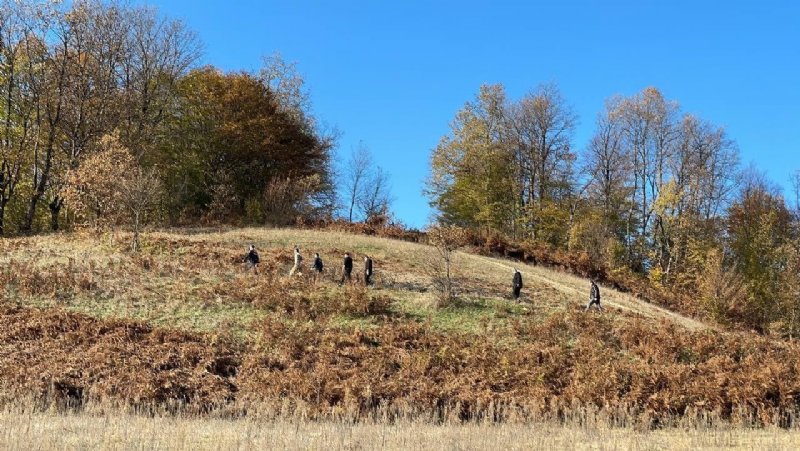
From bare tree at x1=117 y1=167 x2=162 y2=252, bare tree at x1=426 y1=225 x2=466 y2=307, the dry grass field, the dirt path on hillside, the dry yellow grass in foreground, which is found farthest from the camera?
bare tree at x1=117 y1=167 x2=162 y2=252

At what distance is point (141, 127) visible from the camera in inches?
1545

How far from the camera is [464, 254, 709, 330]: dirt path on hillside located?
2316 centimetres

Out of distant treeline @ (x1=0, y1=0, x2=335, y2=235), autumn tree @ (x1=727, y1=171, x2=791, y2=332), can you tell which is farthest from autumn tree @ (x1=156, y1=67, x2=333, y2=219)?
autumn tree @ (x1=727, y1=171, x2=791, y2=332)

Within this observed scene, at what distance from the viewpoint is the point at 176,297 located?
18344 millimetres

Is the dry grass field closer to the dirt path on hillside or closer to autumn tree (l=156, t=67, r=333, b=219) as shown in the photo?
the dirt path on hillside

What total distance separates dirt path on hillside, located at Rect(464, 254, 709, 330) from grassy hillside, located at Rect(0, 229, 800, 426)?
1.29 meters

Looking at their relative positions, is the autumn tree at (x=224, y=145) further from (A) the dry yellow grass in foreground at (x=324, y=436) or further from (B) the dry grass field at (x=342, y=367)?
(A) the dry yellow grass in foreground at (x=324, y=436)

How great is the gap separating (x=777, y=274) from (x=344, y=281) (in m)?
32.5

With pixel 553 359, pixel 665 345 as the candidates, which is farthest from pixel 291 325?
pixel 665 345

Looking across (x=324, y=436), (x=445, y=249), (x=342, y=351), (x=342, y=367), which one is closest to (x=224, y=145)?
(x=445, y=249)

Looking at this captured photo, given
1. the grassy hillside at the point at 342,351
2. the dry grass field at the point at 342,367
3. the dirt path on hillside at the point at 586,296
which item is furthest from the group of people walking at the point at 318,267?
the dirt path on hillside at the point at 586,296

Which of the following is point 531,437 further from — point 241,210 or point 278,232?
point 241,210

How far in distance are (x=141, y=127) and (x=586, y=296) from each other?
3093 centimetres

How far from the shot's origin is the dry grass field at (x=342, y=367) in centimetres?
920
